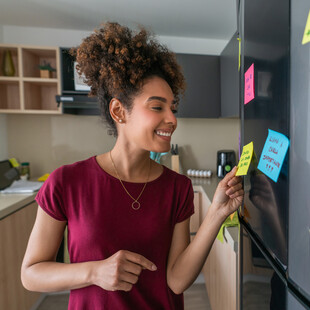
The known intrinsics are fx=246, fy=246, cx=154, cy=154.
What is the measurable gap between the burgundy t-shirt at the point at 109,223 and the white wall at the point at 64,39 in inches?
90.3

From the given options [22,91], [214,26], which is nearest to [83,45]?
[22,91]

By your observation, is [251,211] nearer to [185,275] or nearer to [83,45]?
[185,275]

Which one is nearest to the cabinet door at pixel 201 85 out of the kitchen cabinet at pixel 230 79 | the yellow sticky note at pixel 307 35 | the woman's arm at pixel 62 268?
the kitchen cabinet at pixel 230 79

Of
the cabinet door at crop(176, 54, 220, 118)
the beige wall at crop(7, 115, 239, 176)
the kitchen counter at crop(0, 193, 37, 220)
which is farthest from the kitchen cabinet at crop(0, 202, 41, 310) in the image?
the cabinet door at crop(176, 54, 220, 118)

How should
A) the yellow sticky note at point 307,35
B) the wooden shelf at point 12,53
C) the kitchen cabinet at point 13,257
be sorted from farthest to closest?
the wooden shelf at point 12,53
the kitchen cabinet at point 13,257
the yellow sticky note at point 307,35

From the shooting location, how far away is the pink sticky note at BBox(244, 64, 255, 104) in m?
0.68

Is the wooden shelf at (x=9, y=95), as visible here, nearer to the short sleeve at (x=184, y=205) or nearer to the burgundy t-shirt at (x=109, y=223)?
the burgundy t-shirt at (x=109, y=223)

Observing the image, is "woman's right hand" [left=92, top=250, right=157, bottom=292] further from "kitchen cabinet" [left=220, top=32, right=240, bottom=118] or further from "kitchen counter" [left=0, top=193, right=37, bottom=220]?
"kitchen cabinet" [left=220, top=32, right=240, bottom=118]

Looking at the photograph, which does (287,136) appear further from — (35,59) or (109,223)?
(35,59)

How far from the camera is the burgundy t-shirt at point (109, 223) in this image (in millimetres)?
776

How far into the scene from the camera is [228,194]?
2.38 ft

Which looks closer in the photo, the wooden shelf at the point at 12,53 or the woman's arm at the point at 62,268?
the woman's arm at the point at 62,268

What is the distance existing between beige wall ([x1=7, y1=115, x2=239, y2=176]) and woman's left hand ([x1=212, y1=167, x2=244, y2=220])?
203cm

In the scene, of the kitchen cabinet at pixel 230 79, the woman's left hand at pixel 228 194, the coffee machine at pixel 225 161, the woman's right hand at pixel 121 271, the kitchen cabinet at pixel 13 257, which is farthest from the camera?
the coffee machine at pixel 225 161
